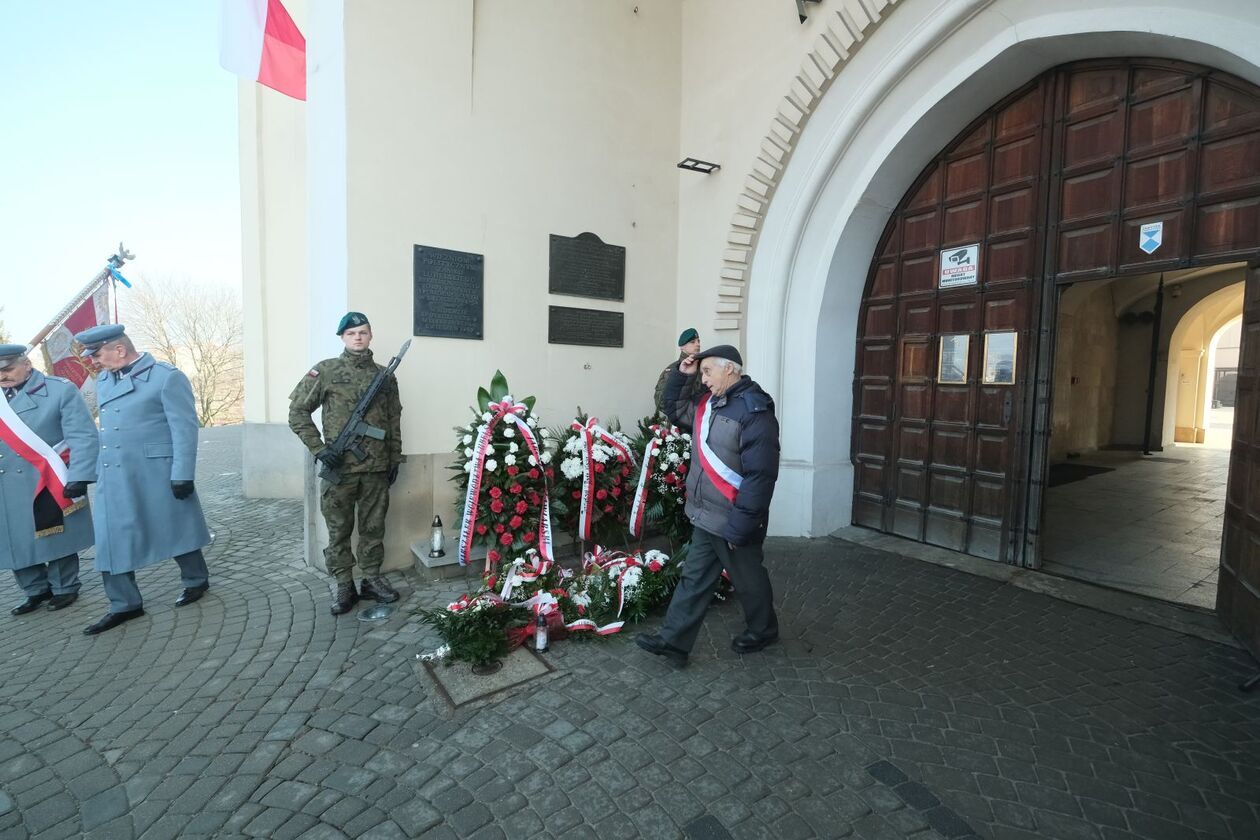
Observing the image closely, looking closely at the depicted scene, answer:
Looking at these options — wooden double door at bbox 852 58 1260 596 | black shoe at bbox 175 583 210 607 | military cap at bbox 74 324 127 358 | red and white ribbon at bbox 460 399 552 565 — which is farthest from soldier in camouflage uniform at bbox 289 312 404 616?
wooden double door at bbox 852 58 1260 596

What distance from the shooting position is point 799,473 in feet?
19.8

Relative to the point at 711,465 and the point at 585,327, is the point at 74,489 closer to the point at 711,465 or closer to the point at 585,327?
the point at 585,327

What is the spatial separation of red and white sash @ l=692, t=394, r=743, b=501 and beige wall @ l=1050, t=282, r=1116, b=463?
10878mm

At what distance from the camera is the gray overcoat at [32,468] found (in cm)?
429

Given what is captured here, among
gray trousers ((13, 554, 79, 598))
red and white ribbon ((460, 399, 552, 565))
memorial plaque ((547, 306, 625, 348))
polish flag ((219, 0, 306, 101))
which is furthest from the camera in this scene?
memorial plaque ((547, 306, 625, 348))

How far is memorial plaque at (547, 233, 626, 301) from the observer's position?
595 cm

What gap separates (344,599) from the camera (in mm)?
4258

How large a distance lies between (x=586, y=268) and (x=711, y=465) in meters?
3.49

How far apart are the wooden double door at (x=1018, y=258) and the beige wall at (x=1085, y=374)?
7460 mm

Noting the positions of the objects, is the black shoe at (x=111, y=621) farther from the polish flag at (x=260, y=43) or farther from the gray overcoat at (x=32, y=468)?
the polish flag at (x=260, y=43)

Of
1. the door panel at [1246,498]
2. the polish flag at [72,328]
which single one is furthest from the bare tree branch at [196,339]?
the door panel at [1246,498]

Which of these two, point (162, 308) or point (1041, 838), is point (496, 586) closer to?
point (1041, 838)

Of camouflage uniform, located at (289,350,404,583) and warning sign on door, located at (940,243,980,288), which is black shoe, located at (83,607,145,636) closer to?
camouflage uniform, located at (289,350,404,583)

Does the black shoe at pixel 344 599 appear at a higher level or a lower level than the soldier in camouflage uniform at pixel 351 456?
lower
